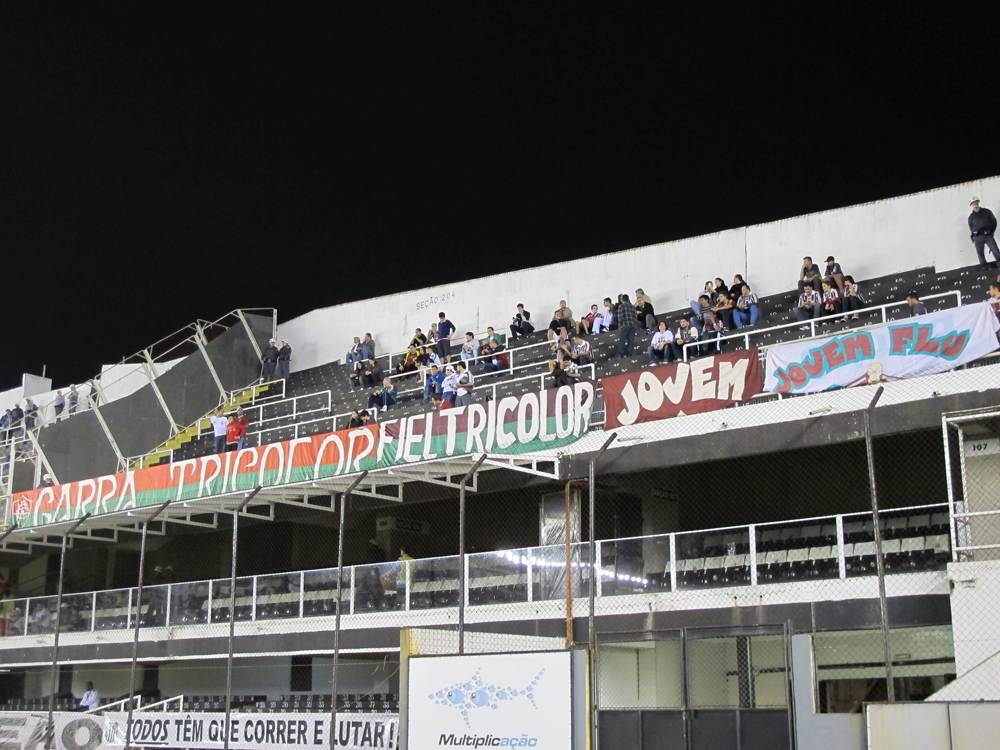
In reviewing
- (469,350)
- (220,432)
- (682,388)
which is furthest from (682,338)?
(220,432)

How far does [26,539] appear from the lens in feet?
87.6

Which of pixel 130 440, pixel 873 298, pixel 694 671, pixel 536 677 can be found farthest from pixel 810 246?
pixel 130 440

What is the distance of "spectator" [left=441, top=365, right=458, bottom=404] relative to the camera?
69.9 ft

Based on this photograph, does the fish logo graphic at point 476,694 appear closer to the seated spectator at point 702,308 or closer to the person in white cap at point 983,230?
the seated spectator at point 702,308

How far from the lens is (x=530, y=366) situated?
23.2 metres

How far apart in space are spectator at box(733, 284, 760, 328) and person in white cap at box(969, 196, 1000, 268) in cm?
381

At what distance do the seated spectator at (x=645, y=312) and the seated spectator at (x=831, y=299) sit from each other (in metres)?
4.24

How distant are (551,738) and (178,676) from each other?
56.8ft

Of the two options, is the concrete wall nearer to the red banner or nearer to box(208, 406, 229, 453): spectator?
box(208, 406, 229, 453): spectator

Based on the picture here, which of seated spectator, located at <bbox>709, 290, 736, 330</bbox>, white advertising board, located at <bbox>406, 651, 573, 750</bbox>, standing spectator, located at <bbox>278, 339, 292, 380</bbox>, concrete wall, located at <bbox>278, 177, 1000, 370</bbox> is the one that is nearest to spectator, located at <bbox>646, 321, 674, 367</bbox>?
seated spectator, located at <bbox>709, 290, 736, 330</bbox>

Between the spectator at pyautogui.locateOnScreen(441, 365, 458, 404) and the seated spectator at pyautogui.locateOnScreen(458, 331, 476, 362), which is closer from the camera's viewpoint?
the spectator at pyautogui.locateOnScreen(441, 365, 458, 404)

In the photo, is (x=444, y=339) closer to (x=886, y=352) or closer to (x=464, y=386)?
(x=464, y=386)

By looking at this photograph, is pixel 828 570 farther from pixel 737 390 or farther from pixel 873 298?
pixel 873 298

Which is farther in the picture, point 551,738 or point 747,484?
point 747,484
